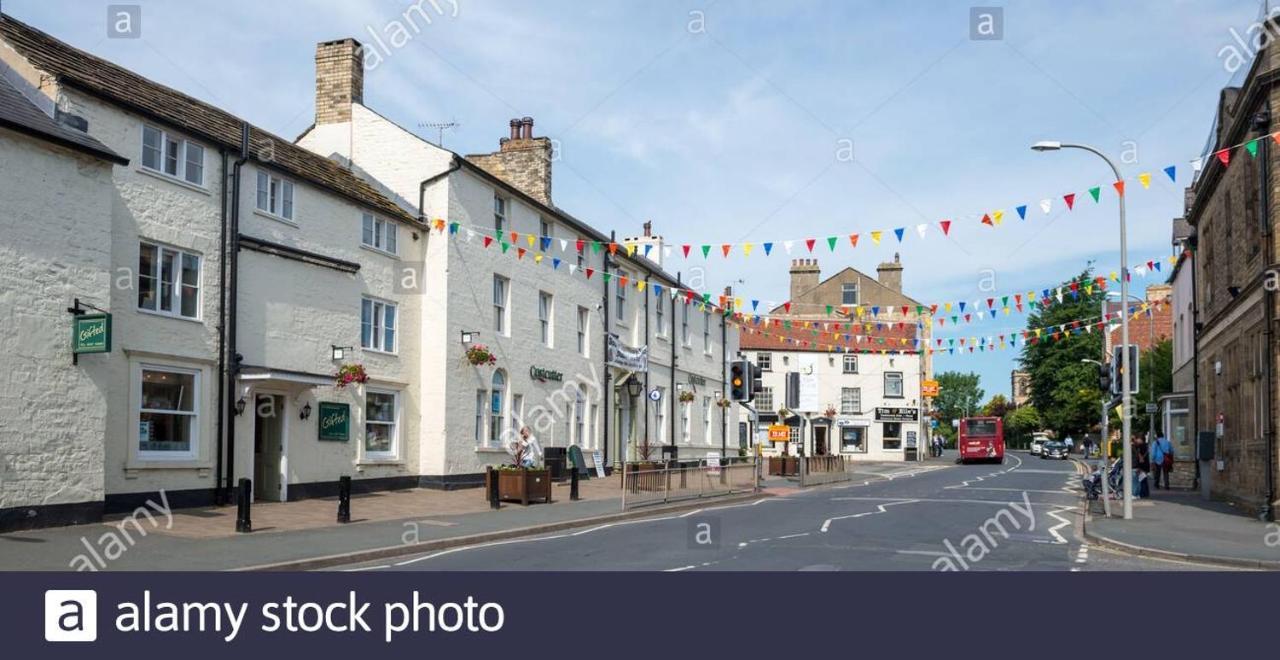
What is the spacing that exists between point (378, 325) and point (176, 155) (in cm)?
696

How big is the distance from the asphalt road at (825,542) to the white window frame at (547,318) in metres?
9.47

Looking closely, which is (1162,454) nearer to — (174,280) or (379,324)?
(379,324)

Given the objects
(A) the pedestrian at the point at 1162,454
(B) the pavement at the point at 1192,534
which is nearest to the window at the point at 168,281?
(B) the pavement at the point at 1192,534

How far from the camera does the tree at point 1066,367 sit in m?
74.2

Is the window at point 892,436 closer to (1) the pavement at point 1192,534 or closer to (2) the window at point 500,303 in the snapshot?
(2) the window at point 500,303

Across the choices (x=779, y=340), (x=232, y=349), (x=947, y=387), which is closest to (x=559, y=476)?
(x=232, y=349)

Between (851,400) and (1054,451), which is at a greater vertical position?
(851,400)

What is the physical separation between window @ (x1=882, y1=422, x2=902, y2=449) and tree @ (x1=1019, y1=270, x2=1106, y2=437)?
12.9 meters

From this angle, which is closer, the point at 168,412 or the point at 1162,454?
the point at 168,412

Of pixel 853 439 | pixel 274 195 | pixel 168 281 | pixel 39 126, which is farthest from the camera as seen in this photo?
pixel 853 439

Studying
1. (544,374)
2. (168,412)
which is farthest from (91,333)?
(544,374)

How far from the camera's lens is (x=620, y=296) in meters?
37.3

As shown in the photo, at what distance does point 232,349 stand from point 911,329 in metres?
55.1

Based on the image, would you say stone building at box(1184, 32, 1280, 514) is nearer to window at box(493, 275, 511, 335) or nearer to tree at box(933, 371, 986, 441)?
window at box(493, 275, 511, 335)
